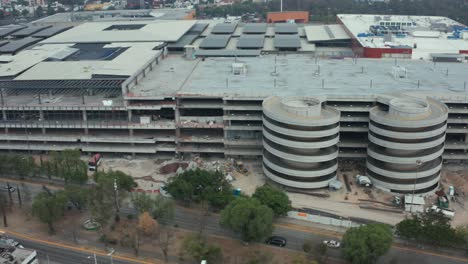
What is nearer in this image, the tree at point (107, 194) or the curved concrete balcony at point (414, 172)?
the tree at point (107, 194)

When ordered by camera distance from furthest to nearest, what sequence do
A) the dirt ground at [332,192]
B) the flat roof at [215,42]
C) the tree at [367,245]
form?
the flat roof at [215,42] < the dirt ground at [332,192] < the tree at [367,245]

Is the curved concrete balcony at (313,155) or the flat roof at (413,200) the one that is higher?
the curved concrete balcony at (313,155)

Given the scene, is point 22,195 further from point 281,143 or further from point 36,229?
point 281,143

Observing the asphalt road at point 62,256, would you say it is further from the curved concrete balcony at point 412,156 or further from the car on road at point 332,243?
the curved concrete balcony at point 412,156

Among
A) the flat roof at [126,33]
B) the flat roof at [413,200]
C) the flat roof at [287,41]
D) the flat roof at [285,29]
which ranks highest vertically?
the flat roof at [126,33]

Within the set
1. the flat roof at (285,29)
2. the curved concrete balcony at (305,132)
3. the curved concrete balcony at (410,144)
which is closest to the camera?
the curved concrete balcony at (410,144)

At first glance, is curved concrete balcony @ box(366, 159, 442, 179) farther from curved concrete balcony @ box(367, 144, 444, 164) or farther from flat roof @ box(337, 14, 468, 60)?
flat roof @ box(337, 14, 468, 60)

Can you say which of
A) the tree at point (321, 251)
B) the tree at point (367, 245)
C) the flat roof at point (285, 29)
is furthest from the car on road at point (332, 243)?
the flat roof at point (285, 29)

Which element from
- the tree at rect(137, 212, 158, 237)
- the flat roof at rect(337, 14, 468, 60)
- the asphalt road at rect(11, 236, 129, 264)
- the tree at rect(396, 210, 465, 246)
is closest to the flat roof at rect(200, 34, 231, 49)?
the flat roof at rect(337, 14, 468, 60)
